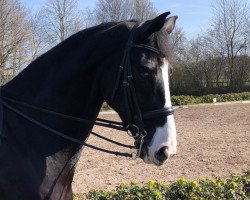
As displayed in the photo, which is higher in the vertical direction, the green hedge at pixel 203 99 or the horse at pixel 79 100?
the green hedge at pixel 203 99

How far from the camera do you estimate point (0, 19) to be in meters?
25.1

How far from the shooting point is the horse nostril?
99.7 inches

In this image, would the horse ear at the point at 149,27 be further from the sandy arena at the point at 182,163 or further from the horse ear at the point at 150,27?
the sandy arena at the point at 182,163

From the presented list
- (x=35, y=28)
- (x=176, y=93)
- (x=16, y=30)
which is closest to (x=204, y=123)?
(x=16, y=30)

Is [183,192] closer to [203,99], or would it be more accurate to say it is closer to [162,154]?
[162,154]

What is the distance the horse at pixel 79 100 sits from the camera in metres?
2.61

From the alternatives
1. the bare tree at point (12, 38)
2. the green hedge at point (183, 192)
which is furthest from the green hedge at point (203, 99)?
the green hedge at point (183, 192)

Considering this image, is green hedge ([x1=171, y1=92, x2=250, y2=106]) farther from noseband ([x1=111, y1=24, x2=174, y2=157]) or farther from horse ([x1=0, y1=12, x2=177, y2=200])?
noseband ([x1=111, y1=24, x2=174, y2=157])

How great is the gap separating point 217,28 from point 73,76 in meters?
40.4

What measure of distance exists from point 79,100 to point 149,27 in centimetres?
71

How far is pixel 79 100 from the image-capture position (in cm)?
286

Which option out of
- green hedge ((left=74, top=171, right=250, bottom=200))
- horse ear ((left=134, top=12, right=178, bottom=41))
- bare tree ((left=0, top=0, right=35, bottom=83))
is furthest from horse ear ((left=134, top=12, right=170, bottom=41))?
bare tree ((left=0, top=0, right=35, bottom=83))

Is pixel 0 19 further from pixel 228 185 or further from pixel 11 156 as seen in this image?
pixel 11 156

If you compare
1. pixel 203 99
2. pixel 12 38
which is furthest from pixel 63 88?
pixel 203 99
